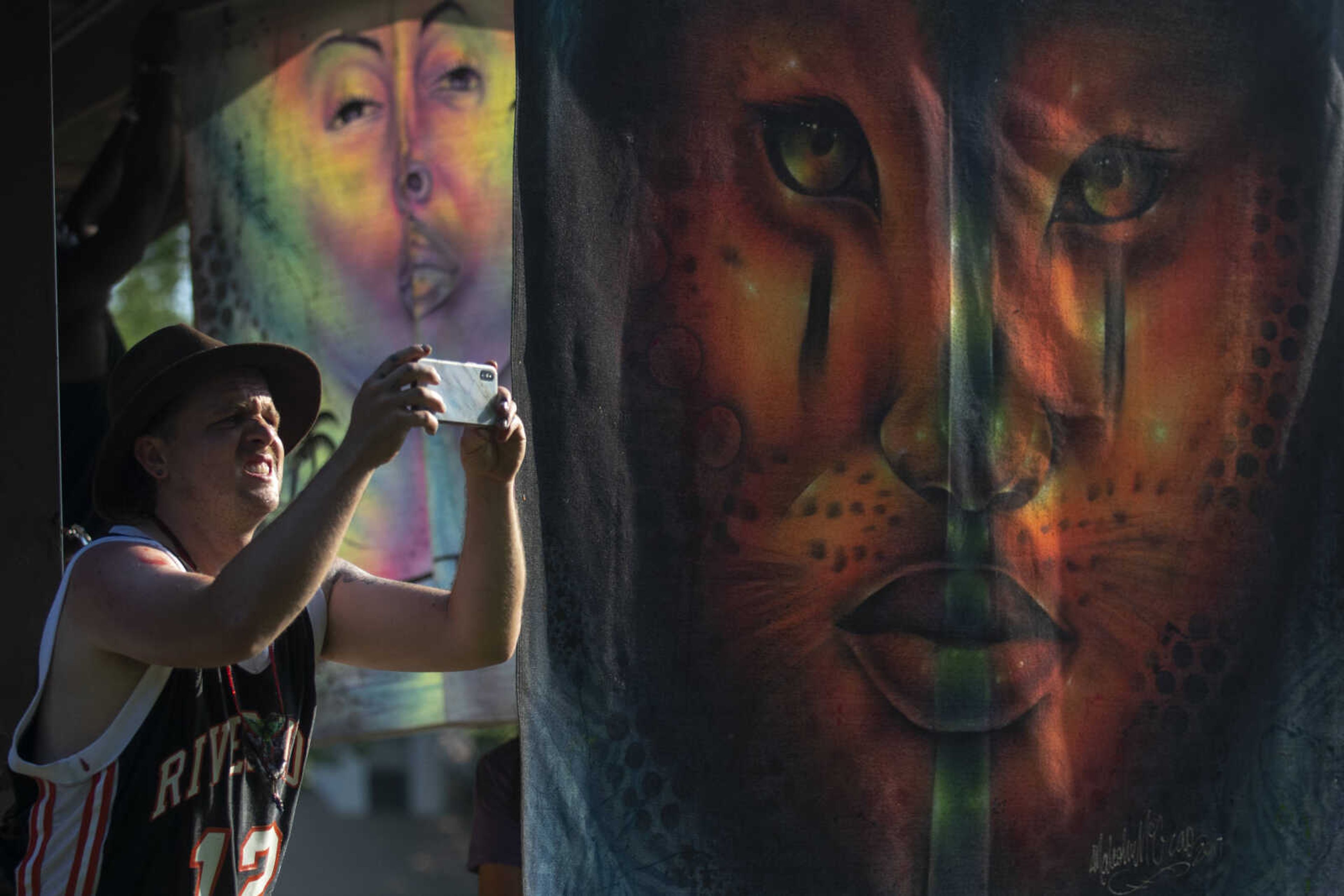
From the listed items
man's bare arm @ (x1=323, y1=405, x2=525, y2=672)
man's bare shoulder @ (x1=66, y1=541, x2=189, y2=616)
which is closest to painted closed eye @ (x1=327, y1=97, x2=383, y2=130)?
man's bare arm @ (x1=323, y1=405, x2=525, y2=672)

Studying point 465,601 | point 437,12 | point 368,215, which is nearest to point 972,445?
point 465,601

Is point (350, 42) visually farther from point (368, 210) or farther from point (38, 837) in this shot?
point (38, 837)

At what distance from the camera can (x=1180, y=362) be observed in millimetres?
2738

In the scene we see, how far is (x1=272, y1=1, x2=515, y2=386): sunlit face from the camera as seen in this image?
124 inches

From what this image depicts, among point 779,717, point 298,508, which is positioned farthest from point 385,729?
point 298,508

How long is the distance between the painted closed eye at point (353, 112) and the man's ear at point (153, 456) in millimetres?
1412

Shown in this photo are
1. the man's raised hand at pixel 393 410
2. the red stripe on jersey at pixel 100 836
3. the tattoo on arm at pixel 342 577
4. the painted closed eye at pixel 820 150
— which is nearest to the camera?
the man's raised hand at pixel 393 410

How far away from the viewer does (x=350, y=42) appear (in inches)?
125

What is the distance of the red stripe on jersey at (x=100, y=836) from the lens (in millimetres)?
1716

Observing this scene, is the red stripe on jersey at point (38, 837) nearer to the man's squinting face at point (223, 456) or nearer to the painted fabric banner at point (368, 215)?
the man's squinting face at point (223, 456)

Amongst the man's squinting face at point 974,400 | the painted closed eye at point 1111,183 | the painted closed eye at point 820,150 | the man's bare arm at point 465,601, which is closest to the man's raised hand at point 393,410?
the man's bare arm at point 465,601

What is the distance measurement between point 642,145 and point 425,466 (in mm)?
992
